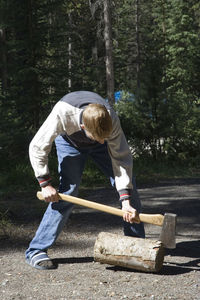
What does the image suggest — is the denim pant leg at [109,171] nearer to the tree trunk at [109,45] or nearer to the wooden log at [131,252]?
the wooden log at [131,252]

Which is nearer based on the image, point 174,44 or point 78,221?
point 78,221

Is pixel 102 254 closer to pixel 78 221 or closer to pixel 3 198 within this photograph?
pixel 78 221

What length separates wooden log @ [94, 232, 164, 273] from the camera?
3.65 meters

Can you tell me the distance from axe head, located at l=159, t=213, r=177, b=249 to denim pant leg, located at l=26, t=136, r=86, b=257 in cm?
89

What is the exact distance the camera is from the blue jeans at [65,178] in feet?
12.3

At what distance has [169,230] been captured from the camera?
354 cm

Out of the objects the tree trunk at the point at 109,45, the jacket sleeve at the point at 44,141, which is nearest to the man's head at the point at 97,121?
the jacket sleeve at the point at 44,141

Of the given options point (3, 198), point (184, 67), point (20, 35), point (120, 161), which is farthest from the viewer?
point (184, 67)

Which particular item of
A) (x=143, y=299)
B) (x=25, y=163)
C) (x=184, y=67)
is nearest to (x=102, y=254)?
(x=143, y=299)

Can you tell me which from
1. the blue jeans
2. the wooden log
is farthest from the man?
the wooden log

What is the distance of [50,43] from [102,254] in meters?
7.17

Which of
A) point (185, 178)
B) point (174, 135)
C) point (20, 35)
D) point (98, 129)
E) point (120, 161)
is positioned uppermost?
point (20, 35)

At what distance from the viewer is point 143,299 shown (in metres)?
3.19

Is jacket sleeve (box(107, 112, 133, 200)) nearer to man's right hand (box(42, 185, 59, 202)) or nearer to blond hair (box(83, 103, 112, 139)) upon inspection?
blond hair (box(83, 103, 112, 139))
